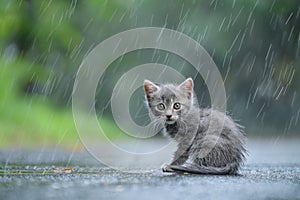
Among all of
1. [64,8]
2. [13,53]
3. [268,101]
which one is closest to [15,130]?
[13,53]

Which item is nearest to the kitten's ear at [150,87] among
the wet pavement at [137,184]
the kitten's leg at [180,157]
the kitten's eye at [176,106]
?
the kitten's eye at [176,106]

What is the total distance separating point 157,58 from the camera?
18344mm

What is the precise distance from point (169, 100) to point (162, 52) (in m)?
11.2

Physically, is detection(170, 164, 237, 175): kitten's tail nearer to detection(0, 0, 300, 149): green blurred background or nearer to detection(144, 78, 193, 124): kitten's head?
detection(144, 78, 193, 124): kitten's head

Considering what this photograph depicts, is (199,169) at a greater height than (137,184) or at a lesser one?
greater

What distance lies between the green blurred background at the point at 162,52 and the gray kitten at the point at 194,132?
335 inches

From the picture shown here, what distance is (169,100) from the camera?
701 cm

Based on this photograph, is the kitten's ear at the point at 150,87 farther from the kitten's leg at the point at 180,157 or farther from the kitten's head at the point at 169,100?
the kitten's leg at the point at 180,157

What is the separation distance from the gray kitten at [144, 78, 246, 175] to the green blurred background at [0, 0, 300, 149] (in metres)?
8.52

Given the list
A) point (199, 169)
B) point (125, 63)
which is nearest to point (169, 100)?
point (199, 169)

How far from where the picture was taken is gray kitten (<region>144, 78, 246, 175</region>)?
6.45 meters

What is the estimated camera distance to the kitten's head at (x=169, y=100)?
6.94m

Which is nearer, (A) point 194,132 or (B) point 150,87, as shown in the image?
(A) point 194,132

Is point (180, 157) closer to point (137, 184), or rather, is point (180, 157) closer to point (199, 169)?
point (199, 169)
